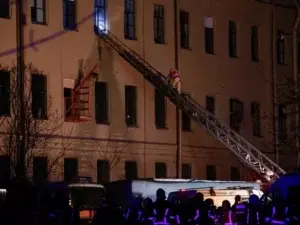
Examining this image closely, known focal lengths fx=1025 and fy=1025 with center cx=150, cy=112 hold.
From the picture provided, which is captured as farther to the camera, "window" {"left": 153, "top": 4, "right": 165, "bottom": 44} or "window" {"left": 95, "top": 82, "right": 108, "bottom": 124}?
"window" {"left": 153, "top": 4, "right": 165, "bottom": 44}

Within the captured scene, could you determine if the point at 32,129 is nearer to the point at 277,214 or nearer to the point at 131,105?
the point at 131,105

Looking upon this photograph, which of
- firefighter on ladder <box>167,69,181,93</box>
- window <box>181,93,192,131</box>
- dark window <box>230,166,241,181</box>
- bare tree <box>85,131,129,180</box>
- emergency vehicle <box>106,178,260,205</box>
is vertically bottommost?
emergency vehicle <box>106,178,260,205</box>

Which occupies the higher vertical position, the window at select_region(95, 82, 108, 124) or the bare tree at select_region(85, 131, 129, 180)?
the window at select_region(95, 82, 108, 124)

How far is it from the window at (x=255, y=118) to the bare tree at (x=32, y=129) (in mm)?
11923

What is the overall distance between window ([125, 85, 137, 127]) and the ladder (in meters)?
0.78

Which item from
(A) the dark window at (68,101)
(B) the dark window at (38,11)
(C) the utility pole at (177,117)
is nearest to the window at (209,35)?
(C) the utility pole at (177,117)

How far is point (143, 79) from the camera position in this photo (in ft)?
133

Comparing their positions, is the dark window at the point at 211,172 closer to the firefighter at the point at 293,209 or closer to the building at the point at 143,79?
the building at the point at 143,79

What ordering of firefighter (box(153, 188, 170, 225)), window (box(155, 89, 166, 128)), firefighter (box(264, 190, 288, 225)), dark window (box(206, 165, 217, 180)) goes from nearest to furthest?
firefighter (box(264, 190, 288, 225)), firefighter (box(153, 188, 170, 225)), window (box(155, 89, 166, 128)), dark window (box(206, 165, 217, 180))

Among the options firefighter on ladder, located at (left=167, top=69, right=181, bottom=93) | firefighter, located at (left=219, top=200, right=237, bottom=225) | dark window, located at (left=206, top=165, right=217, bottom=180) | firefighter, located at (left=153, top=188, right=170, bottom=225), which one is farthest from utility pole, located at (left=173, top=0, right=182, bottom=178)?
firefighter, located at (left=153, top=188, right=170, bottom=225)

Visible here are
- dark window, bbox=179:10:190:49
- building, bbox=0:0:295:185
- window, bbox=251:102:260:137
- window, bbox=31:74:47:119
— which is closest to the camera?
window, bbox=31:74:47:119

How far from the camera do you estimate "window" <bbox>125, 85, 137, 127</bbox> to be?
4000 centimetres

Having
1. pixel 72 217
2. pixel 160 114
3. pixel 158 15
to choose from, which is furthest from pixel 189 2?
pixel 72 217

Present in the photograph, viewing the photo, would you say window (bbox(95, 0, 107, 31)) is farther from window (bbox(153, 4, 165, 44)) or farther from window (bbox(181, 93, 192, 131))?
window (bbox(181, 93, 192, 131))
